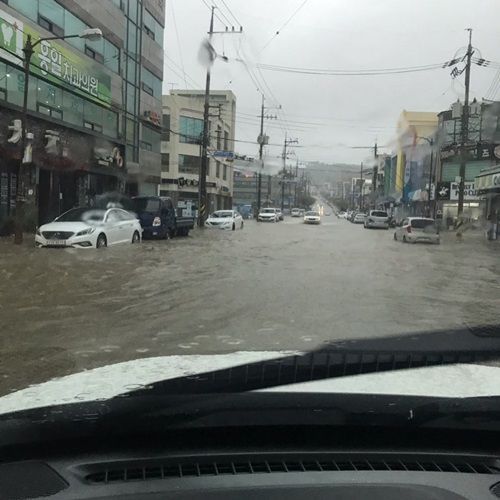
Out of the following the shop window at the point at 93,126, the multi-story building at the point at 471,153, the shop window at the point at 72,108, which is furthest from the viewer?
the shop window at the point at 93,126

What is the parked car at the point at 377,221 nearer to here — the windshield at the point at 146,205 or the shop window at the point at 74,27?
the windshield at the point at 146,205

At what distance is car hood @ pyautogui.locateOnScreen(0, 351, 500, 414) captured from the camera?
3189mm

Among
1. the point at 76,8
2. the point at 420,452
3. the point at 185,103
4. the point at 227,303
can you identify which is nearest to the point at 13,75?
the point at 76,8

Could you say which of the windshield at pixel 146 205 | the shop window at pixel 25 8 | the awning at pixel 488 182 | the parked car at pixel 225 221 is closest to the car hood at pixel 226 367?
the windshield at pixel 146 205

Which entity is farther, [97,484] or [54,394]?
A: [54,394]

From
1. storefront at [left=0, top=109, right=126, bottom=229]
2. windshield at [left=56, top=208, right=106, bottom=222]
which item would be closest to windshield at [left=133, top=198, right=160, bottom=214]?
storefront at [left=0, top=109, right=126, bottom=229]

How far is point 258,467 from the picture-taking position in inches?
98.3

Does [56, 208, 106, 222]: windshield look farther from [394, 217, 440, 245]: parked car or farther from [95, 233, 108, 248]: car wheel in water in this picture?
[394, 217, 440, 245]: parked car

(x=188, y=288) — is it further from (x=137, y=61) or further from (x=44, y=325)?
(x=137, y=61)

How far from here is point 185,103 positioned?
176 ft

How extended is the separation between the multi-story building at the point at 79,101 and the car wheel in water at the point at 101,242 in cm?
614

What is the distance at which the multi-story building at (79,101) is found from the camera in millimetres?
22875

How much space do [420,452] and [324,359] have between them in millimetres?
1510

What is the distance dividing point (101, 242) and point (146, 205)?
7051 millimetres
